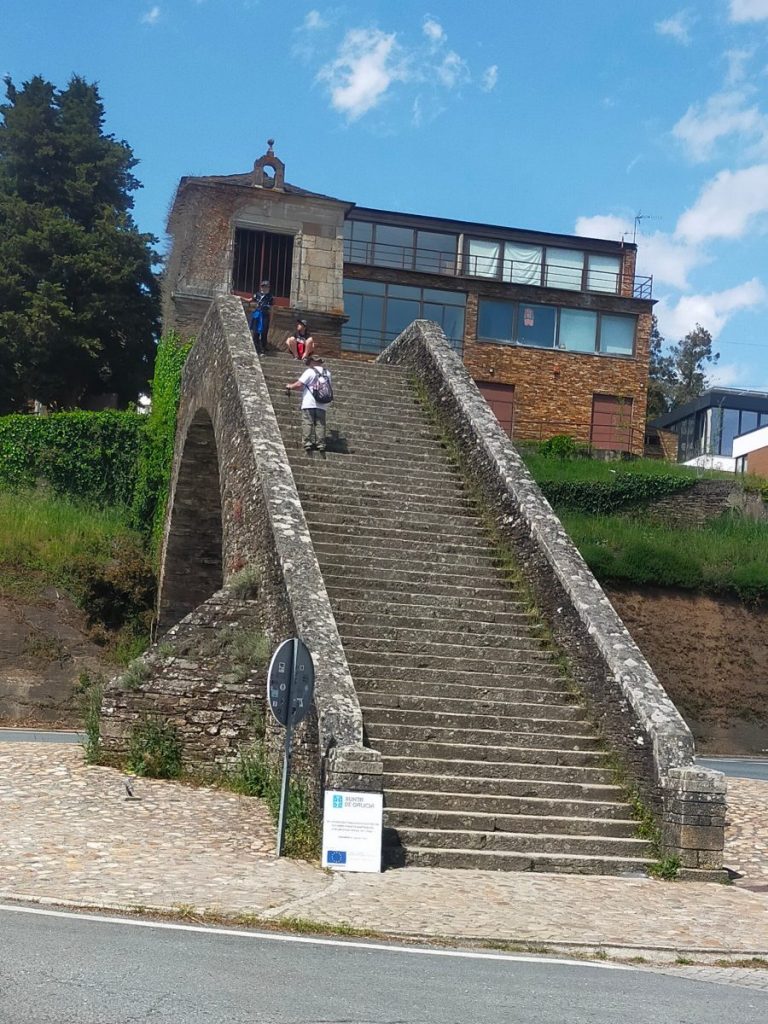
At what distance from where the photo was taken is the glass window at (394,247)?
3984 cm

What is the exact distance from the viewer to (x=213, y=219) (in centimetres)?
2714

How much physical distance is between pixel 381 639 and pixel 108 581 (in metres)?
12.2

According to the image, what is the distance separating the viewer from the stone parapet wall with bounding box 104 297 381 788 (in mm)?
10445

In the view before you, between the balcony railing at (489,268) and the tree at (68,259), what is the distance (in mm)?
7227

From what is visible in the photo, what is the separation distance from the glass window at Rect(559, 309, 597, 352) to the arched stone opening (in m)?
19.9

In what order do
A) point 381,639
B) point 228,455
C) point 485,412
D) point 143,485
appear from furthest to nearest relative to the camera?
point 143,485 < point 485,412 < point 228,455 < point 381,639

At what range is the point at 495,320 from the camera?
38688mm

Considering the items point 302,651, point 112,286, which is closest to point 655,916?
→ point 302,651

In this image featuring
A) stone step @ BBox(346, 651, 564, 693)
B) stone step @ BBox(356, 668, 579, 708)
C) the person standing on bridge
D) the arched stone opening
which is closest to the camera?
stone step @ BBox(356, 668, 579, 708)

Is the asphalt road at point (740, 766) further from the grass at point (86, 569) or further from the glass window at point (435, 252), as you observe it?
the glass window at point (435, 252)

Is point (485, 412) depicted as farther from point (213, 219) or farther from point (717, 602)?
point (213, 219)

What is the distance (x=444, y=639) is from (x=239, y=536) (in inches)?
114

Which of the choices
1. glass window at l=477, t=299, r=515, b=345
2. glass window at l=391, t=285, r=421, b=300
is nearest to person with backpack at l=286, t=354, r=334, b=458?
glass window at l=391, t=285, r=421, b=300

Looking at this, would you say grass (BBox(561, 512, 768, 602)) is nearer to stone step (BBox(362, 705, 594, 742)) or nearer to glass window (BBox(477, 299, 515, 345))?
stone step (BBox(362, 705, 594, 742))
